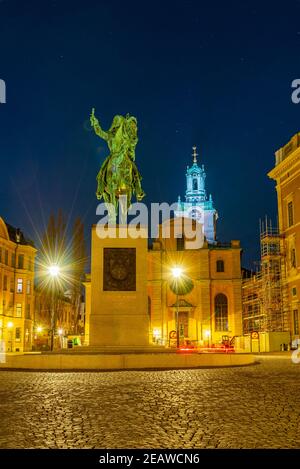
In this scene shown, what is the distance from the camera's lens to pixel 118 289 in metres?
20.5

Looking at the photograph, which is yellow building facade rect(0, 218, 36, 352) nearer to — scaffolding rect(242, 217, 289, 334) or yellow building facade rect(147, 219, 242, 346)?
yellow building facade rect(147, 219, 242, 346)

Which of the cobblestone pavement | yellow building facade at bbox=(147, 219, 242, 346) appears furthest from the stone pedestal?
yellow building facade at bbox=(147, 219, 242, 346)

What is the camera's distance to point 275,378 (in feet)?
47.2

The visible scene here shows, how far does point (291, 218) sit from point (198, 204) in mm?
73290

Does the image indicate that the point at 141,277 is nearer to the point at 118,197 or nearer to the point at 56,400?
the point at 118,197

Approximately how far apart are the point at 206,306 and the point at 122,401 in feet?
179

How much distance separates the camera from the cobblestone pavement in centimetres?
644

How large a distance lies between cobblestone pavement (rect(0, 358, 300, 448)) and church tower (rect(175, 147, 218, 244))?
99.4m

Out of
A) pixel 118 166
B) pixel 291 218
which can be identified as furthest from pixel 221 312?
pixel 118 166

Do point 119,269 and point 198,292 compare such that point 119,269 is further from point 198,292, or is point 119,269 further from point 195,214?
point 195,214

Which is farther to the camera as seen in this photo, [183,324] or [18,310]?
[183,324]

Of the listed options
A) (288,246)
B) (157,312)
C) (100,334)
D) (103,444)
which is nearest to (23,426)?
(103,444)

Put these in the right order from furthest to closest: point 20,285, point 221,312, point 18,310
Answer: point 221,312 < point 20,285 < point 18,310

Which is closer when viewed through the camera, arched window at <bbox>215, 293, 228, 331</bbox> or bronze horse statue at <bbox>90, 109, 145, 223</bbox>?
bronze horse statue at <bbox>90, 109, 145, 223</bbox>
